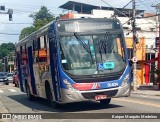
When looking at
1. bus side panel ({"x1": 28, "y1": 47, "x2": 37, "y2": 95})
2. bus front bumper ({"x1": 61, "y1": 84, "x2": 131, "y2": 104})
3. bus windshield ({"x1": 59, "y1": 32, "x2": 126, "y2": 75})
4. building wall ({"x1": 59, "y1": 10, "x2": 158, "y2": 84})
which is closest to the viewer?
bus front bumper ({"x1": 61, "y1": 84, "x2": 131, "y2": 104})

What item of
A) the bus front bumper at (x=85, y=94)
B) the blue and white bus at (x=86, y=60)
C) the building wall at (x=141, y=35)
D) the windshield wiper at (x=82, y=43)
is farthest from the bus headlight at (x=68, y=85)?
the building wall at (x=141, y=35)

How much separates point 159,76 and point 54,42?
19.7m

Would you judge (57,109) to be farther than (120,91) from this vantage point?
Yes

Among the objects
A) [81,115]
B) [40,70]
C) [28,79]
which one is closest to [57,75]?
[81,115]

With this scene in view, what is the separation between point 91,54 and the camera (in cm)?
1354

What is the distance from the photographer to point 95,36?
45.4 feet

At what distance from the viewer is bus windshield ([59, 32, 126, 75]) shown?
13.4 metres

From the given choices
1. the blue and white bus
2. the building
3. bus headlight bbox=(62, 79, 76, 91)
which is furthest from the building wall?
bus headlight bbox=(62, 79, 76, 91)

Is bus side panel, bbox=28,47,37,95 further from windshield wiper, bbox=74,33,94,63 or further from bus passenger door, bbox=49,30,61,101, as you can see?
windshield wiper, bbox=74,33,94,63

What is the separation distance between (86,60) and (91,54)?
1.00 feet

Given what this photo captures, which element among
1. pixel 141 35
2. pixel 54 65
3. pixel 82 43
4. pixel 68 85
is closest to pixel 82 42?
pixel 82 43

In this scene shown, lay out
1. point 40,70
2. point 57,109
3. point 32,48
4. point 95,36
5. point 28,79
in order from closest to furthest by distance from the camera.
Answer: point 95,36, point 57,109, point 40,70, point 32,48, point 28,79

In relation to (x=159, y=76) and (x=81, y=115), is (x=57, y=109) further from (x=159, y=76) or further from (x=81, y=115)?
(x=159, y=76)

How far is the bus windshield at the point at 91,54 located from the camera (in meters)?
13.4
